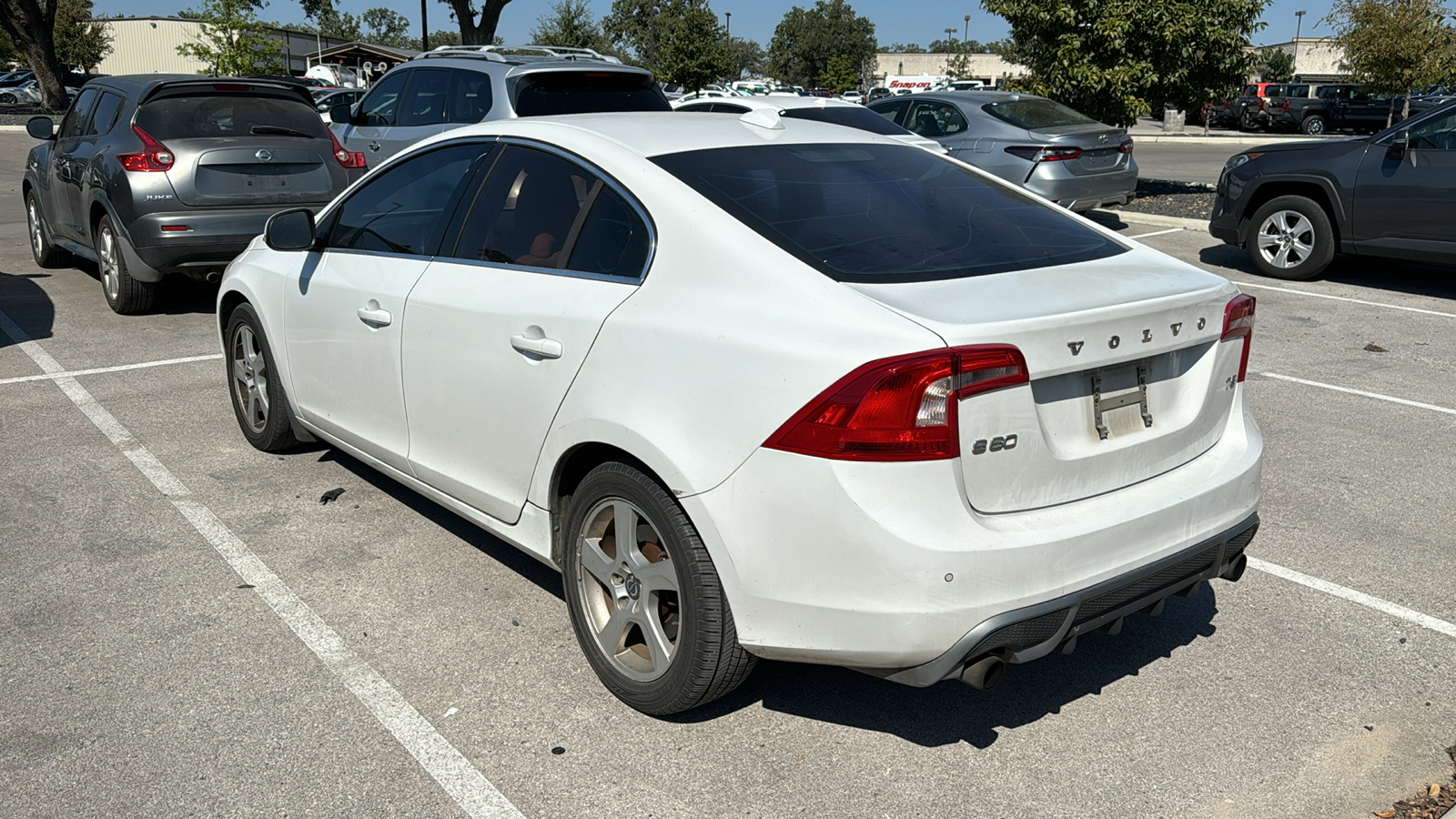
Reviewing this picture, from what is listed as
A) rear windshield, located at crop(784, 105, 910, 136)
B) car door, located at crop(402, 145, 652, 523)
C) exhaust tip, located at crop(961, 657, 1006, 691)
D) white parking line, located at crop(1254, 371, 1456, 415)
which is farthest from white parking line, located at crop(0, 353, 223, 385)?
white parking line, located at crop(1254, 371, 1456, 415)

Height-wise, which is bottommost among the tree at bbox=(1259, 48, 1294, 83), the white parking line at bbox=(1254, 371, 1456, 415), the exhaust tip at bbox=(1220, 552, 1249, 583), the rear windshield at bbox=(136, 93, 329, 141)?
the white parking line at bbox=(1254, 371, 1456, 415)

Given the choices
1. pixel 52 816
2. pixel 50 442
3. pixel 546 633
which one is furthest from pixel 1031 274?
pixel 50 442

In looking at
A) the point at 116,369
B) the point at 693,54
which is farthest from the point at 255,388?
the point at 693,54

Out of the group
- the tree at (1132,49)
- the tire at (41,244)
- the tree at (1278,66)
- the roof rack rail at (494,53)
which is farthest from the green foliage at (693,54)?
the tree at (1278,66)

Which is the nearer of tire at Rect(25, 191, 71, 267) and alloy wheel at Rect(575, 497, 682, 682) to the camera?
alloy wheel at Rect(575, 497, 682, 682)

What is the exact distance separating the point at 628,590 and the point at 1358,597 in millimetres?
2657

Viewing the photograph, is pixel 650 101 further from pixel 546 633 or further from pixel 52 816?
pixel 52 816

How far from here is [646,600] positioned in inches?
126

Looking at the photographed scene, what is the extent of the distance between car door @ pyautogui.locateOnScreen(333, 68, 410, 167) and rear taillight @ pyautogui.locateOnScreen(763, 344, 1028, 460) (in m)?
9.16

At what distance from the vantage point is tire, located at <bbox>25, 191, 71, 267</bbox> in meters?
10.4

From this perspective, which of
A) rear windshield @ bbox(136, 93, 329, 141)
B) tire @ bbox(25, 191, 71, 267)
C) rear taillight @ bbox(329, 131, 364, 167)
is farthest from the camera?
tire @ bbox(25, 191, 71, 267)

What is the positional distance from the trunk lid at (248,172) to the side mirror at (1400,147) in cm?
843

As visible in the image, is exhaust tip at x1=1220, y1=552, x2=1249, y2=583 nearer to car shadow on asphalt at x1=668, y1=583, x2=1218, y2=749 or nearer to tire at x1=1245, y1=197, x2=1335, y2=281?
car shadow on asphalt at x1=668, y1=583, x2=1218, y2=749

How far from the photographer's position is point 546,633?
3.81 m
